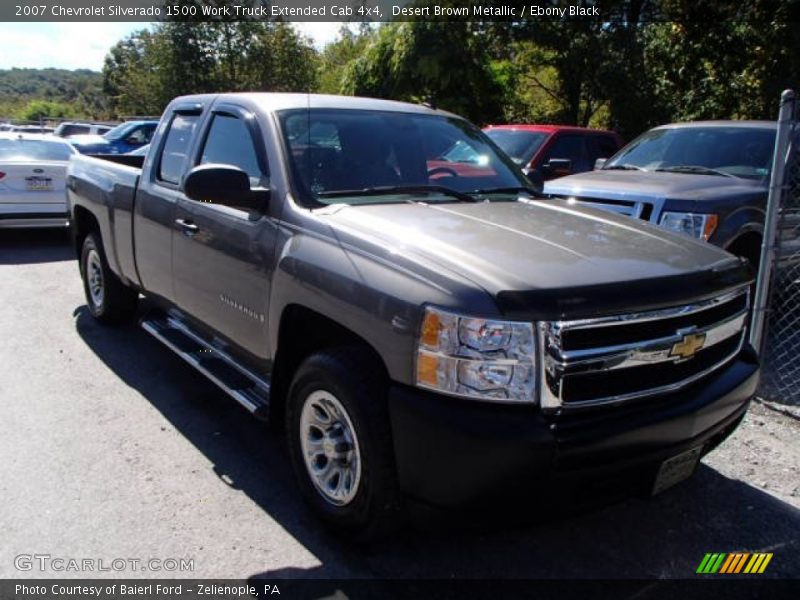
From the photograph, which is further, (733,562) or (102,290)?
(102,290)

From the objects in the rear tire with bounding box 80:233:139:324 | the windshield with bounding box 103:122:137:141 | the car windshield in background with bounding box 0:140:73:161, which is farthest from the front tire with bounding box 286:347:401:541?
the windshield with bounding box 103:122:137:141

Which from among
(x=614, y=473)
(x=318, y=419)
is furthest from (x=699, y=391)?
(x=318, y=419)

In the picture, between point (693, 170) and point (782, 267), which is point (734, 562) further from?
point (693, 170)

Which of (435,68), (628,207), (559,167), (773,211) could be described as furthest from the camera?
(435,68)

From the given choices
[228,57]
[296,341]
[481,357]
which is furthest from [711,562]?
[228,57]

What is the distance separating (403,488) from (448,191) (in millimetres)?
1768

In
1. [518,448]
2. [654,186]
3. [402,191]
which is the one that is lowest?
[518,448]

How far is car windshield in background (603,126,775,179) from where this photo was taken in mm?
6312

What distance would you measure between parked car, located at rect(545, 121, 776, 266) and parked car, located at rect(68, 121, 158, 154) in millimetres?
13273

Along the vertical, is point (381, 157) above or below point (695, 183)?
above

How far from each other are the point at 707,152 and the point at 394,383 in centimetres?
533

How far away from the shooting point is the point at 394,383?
2564 mm

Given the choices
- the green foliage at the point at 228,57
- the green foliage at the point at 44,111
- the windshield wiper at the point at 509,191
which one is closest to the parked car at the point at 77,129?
the green foliage at the point at 228,57

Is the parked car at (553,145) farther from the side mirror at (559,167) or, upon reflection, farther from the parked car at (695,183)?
the parked car at (695,183)
